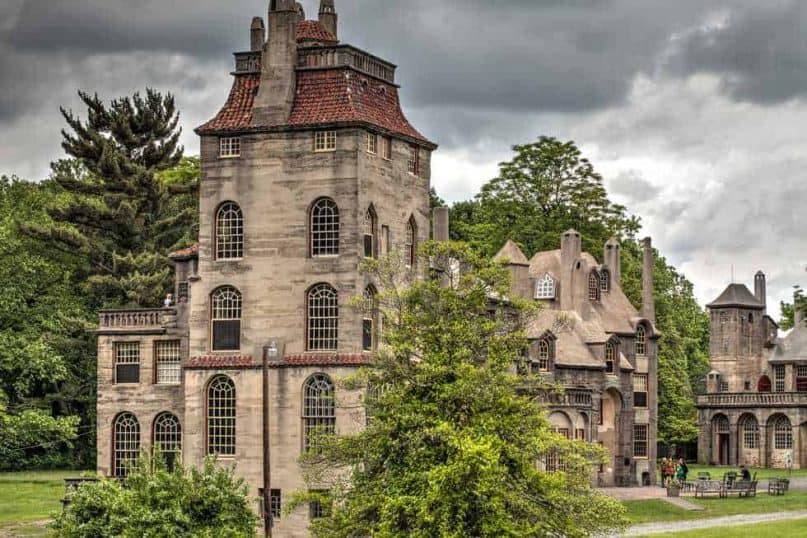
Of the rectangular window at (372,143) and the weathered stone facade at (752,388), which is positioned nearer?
the rectangular window at (372,143)

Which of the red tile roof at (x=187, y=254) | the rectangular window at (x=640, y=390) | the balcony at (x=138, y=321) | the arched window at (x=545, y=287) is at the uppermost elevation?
the red tile roof at (x=187, y=254)

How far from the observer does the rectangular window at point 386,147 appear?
57672 millimetres

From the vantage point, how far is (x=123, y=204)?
84.2 m

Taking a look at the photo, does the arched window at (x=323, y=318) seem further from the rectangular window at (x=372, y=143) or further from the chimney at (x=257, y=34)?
the chimney at (x=257, y=34)

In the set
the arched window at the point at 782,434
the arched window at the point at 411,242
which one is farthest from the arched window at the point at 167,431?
the arched window at the point at 782,434

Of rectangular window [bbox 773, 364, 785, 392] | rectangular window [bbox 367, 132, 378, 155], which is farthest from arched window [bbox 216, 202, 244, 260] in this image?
rectangular window [bbox 773, 364, 785, 392]

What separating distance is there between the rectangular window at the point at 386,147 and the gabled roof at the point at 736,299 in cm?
5646

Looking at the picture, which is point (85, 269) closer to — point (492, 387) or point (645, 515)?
point (645, 515)

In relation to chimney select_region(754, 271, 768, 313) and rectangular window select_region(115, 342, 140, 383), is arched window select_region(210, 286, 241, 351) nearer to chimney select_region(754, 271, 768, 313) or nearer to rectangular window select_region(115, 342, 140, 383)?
rectangular window select_region(115, 342, 140, 383)

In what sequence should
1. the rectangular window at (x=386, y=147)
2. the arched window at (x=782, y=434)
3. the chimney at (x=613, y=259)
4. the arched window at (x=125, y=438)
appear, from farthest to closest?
the arched window at (x=782, y=434) < the chimney at (x=613, y=259) < the arched window at (x=125, y=438) < the rectangular window at (x=386, y=147)

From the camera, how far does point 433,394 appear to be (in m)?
42.1

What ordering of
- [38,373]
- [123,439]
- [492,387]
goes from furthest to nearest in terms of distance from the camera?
[38,373] < [123,439] < [492,387]

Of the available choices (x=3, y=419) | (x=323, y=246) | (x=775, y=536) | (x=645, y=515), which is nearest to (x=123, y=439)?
(x=3, y=419)

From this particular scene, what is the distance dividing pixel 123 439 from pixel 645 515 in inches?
847
